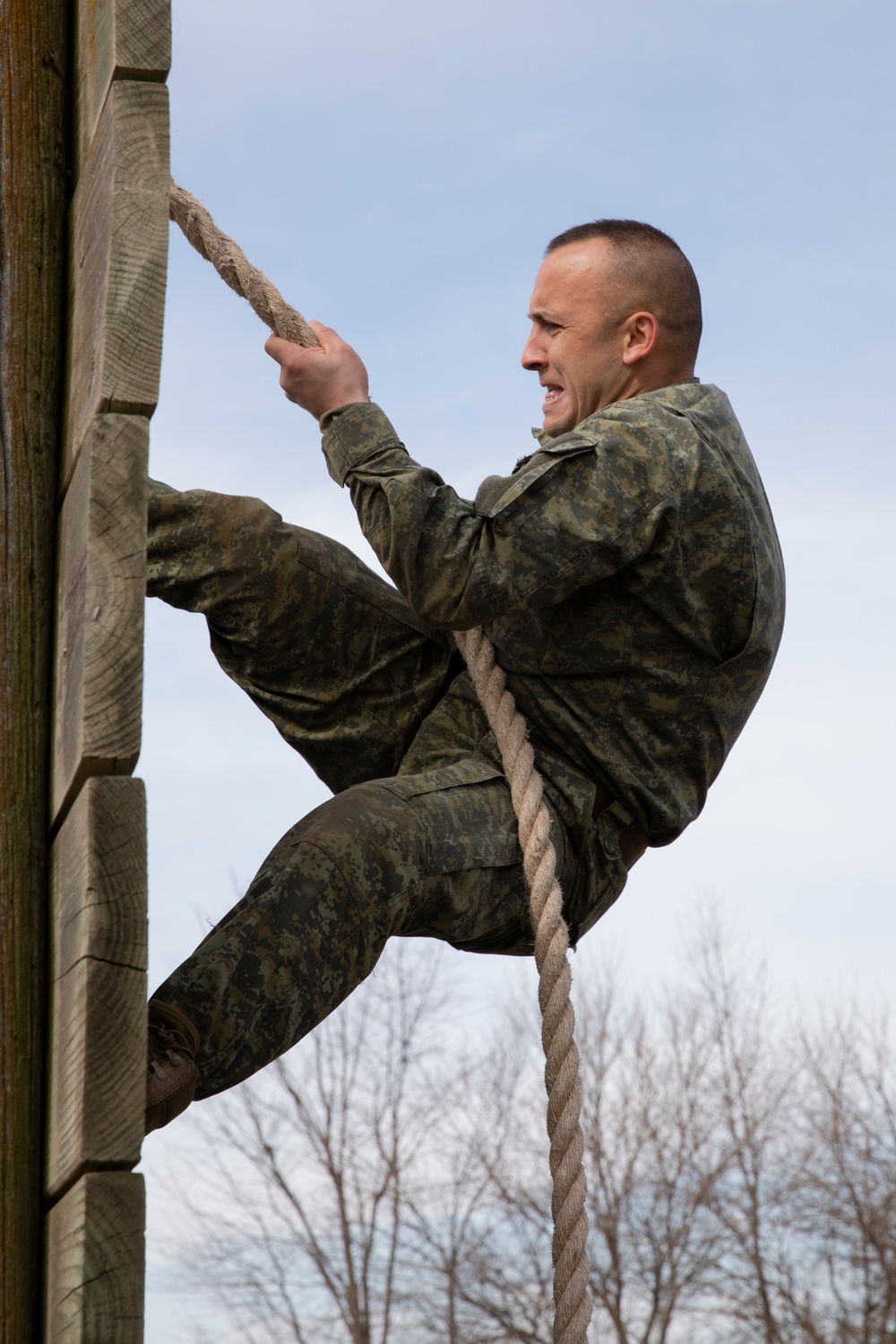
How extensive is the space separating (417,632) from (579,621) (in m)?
0.34

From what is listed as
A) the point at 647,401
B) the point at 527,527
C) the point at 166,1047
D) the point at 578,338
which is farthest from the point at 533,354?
the point at 166,1047

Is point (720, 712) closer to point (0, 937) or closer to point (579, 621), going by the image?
point (579, 621)

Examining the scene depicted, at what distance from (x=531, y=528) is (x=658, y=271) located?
81 cm

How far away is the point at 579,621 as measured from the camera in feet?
9.11

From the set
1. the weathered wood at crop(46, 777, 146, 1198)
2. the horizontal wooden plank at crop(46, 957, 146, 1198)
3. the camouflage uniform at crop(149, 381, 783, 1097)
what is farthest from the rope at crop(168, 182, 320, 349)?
the horizontal wooden plank at crop(46, 957, 146, 1198)

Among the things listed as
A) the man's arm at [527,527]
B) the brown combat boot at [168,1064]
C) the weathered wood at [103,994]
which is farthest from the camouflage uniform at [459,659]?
the weathered wood at [103,994]

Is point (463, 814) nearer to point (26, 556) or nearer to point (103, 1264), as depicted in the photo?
point (26, 556)

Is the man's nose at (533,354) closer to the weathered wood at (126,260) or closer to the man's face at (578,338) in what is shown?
the man's face at (578,338)

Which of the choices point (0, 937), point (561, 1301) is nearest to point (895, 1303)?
point (561, 1301)

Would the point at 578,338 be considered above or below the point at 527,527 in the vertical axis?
above

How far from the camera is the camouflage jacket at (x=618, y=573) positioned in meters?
2.60

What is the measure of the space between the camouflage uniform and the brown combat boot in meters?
0.12

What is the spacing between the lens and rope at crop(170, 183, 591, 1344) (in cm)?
264

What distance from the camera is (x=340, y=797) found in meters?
2.52
